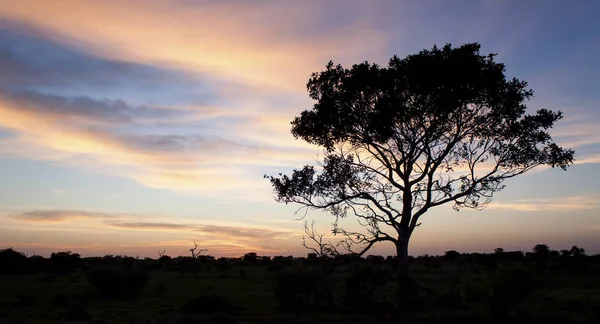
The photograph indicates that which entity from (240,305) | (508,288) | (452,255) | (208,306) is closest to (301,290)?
(240,305)

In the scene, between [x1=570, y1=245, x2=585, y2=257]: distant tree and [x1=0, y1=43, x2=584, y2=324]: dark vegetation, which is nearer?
[x1=0, y1=43, x2=584, y2=324]: dark vegetation

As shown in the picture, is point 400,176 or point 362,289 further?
point 362,289

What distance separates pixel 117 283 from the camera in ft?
129

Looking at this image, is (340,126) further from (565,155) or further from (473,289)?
(473,289)

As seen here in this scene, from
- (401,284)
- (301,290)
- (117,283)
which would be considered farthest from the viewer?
(117,283)

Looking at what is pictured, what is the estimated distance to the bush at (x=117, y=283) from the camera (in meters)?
39.2

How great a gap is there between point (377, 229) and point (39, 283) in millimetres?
39745

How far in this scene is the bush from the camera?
1544 inches

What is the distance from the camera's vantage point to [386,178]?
20.7 m

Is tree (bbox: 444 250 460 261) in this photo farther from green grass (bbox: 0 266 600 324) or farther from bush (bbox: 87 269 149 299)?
bush (bbox: 87 269 149 299)

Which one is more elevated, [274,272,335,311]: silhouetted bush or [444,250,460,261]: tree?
[444,250,460,261]: tree

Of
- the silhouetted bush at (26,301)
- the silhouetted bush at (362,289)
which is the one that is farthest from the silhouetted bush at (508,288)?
the silhouetted bush at (26,301)

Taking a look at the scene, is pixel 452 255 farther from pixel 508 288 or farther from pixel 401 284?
pixel 401 284

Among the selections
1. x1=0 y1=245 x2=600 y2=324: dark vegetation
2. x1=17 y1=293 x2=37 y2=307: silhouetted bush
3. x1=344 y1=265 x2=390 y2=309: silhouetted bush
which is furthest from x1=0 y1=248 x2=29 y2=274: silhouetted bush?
x1=344 y1=265 x2=390 y2=309: silhouetted bush
